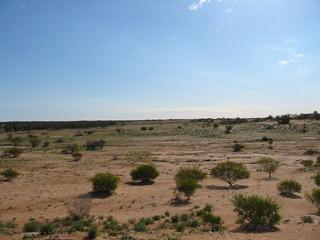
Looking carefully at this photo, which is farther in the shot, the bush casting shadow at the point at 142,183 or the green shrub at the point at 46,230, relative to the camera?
the bush casting shadow at the point at 142,183

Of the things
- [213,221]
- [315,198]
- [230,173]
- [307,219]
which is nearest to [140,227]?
[213,221]

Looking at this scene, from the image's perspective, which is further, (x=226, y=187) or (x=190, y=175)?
(x=190, y=175)

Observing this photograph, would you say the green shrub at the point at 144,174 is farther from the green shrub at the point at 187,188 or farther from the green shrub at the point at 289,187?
the green shrub at the point at 289,187

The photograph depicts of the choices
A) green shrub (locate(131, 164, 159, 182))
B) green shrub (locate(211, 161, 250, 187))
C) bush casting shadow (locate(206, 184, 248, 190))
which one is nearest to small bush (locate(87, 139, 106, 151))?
green shrub (locate(131, 164, 159, 182))

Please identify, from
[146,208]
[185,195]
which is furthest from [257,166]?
[146,208]

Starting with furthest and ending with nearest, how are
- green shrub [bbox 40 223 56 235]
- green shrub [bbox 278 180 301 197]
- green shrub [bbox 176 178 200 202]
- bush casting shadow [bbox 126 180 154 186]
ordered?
bush casting shadow [bbox 126 180 154 186], green shrub [bbox 278 180 301 197], green shrub [bbox 176 178 200 202], green shrub [bbox 40 223 56 235]

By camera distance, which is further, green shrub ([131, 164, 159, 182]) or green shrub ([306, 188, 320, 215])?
green shrub ([131, 164, 159, 182])

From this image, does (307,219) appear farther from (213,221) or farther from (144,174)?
(144,174)

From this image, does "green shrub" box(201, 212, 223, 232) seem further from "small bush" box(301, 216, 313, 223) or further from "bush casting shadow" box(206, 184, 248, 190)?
Result: "bush casting shadow" box(206, 184, 248, 190)

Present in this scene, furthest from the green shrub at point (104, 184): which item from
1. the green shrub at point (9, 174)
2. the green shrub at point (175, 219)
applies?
the green shrub at point (9, 174)

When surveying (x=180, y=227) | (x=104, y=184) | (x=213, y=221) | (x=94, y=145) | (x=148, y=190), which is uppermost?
(x=94, y=145)

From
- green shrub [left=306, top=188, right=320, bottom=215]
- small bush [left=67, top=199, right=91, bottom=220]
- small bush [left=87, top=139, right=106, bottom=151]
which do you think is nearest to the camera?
small bush [left=67, top=199, right=91, bottom=220]

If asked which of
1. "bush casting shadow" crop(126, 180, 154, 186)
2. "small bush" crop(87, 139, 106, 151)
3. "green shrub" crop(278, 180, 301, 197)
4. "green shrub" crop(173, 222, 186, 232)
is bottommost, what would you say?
"bush casting shadow" crop(126, 180, 154, 186)

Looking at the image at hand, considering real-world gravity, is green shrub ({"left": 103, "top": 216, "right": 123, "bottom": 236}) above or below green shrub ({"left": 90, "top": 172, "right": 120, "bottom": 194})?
below
